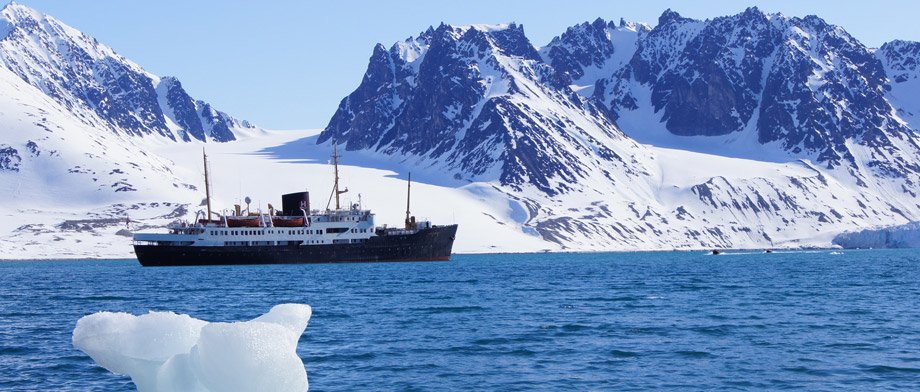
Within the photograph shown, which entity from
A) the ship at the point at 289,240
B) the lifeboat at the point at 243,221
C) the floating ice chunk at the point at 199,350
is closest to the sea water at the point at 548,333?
the floating ice chunk at the point at 199,350

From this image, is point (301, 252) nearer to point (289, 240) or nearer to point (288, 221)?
point (289, 240)

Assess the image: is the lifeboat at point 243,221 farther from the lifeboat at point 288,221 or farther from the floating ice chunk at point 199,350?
the floating ice chunk at point 199,350

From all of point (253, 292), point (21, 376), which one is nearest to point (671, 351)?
point (21, 376)

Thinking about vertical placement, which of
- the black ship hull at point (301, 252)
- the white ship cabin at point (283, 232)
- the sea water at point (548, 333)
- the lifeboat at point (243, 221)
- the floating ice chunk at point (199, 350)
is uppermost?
the lifeboat at point (243, 221)

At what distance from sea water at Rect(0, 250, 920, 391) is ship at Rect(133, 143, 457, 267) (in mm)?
70912

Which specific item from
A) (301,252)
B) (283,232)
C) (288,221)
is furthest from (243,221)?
(301,252)

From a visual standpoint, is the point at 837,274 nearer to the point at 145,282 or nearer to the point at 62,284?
the point at 145,282

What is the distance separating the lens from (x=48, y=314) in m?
77.3

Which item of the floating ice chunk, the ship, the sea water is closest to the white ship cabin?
the ship

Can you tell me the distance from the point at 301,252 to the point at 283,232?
4.41 meters

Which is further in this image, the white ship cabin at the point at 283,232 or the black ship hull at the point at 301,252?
the white ship cabin at the point at 283,232

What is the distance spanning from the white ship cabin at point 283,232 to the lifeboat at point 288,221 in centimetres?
103

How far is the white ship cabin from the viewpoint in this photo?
7264 inches

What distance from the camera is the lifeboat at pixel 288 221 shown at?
193m
